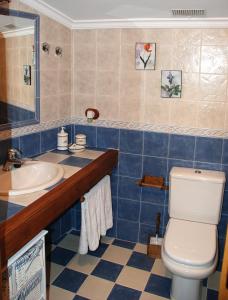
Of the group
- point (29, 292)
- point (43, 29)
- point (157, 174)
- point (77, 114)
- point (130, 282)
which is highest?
point (43, 29)

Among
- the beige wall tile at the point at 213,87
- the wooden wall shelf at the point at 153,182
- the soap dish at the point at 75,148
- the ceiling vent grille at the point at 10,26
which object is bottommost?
the wooden wall shelf at the point at 153,182

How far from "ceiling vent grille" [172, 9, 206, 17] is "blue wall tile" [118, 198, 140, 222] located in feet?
5.23

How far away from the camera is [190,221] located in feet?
7.86

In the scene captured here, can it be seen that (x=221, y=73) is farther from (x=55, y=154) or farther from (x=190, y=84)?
(x=55, y=154)

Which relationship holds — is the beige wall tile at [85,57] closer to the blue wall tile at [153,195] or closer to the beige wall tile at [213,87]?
the beige wall tile at [213,87]

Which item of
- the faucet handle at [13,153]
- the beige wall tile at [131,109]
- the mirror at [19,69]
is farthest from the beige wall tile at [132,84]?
the faucet handle at [13,153]

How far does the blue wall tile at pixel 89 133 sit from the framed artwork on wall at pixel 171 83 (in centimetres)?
73

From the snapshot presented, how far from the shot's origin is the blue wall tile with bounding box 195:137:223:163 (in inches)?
96.3

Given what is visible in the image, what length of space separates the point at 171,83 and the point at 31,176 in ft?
4.32

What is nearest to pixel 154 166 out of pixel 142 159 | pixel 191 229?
pixel 142 159

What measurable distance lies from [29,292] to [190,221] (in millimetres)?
1327

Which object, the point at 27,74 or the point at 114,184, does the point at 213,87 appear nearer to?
the point at 114,184

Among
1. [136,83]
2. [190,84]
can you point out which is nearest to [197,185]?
[190,84]

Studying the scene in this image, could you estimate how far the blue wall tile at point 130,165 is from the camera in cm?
270
